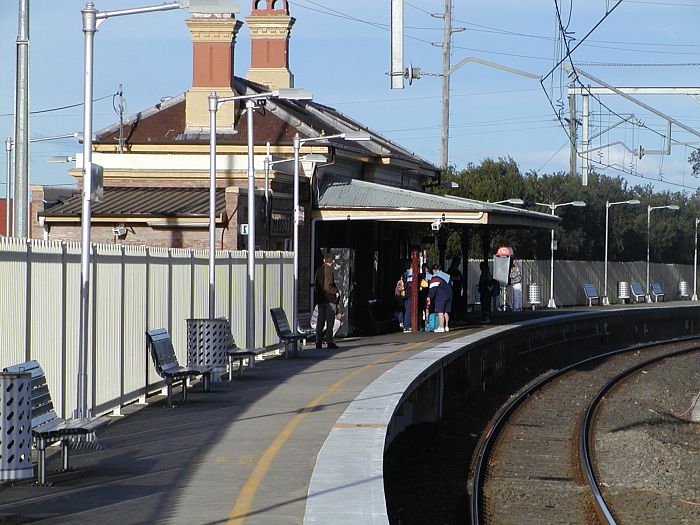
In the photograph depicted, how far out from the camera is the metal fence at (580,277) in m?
54.6

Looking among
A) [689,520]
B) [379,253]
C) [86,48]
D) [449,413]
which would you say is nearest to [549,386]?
[449,413]

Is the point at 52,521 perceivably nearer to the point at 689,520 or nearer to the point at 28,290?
the point at 28,290

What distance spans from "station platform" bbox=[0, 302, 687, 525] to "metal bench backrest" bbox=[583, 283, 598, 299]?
137ft

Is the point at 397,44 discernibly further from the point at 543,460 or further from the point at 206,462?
the point at 206,462

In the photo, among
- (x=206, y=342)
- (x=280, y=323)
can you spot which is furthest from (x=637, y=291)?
(x=206, y=342)

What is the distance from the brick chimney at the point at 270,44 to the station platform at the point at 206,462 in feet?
69.1

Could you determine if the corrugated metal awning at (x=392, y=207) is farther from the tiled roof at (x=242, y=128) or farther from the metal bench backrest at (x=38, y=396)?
the metal bench backrest at (x=38, y=396)

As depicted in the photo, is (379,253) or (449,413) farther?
(379,253)

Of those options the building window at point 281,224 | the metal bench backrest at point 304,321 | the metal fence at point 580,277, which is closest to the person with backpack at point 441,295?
the metal bench backrest at point 304,321

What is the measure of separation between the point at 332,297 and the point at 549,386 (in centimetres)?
624

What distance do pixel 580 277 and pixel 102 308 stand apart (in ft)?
158

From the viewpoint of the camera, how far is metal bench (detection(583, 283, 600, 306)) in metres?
60.9

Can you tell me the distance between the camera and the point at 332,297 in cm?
2580

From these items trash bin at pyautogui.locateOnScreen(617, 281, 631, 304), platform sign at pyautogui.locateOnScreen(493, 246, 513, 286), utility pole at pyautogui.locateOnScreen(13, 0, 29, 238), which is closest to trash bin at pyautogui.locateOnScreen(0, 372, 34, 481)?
utility pole at pyautogui.locateOnScreen(13, 0, 29, 238)
